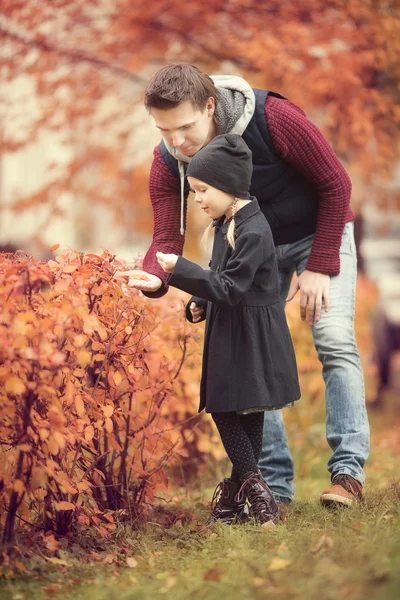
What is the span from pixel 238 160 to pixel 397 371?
29.4ft

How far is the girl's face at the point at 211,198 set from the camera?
3047 millimetres

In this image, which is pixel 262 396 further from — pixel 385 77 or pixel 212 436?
pixel 385 77

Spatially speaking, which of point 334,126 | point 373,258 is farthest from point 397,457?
point 373,258

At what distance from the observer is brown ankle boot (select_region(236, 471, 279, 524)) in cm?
311

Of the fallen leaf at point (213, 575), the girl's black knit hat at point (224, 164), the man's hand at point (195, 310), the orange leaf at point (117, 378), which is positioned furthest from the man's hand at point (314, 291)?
the fallen leaf at point (213, 575)

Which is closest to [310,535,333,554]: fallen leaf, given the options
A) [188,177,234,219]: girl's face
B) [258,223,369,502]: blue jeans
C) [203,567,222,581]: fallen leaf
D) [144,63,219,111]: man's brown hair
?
[203,567,222,581]: fallen leaf

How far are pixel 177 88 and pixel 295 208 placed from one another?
0.71m

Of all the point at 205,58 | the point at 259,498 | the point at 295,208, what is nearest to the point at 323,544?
the point at 259,498

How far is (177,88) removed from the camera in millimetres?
3055

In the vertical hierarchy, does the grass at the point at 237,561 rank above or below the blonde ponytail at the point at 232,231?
below

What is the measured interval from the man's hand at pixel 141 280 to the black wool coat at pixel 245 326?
22cm

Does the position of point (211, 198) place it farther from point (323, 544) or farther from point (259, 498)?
point (323, 544)

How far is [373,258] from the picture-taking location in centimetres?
1350

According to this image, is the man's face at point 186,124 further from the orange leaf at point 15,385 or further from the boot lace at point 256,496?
the boot lace at point 256,496
